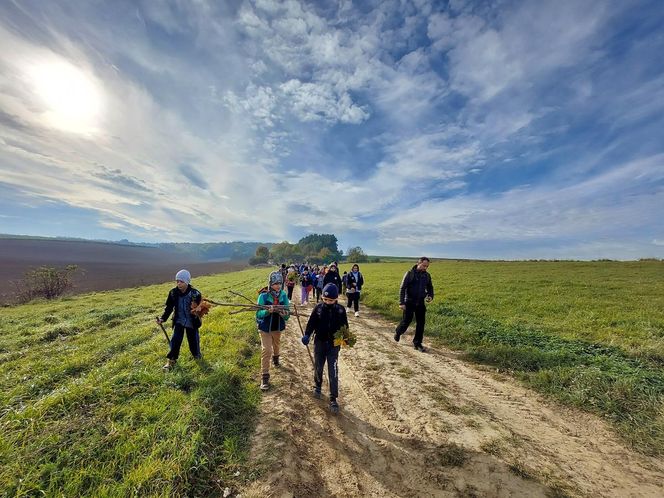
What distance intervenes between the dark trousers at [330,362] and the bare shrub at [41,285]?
37.1 meters

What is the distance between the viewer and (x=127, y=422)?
Result: 470 cm

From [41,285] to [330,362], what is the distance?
3884 cm

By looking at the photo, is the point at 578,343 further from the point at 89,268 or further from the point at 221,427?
the point at 89,268

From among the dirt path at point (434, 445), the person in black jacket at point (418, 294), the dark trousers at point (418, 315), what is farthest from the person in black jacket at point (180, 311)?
the dark trousers at point (418, 315)

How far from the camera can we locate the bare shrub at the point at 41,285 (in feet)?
94.0

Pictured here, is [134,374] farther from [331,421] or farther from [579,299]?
[579,299]

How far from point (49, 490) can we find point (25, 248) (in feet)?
441

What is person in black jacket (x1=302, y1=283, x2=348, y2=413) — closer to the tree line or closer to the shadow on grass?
the shadow on grass

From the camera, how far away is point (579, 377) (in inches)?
259

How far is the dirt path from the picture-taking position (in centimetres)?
385

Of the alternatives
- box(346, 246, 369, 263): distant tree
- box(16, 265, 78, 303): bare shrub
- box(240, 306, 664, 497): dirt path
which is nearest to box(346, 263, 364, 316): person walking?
box(240, 306, 664, 497): dirt path

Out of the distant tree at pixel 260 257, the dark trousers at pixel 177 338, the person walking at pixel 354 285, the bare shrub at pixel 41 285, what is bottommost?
the bare shrub at pixel 41 285

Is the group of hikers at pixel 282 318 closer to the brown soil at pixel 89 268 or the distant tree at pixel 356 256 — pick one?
the brown soil at pixel 89 268

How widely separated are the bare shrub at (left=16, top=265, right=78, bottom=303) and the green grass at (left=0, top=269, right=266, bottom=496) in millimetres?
29169
